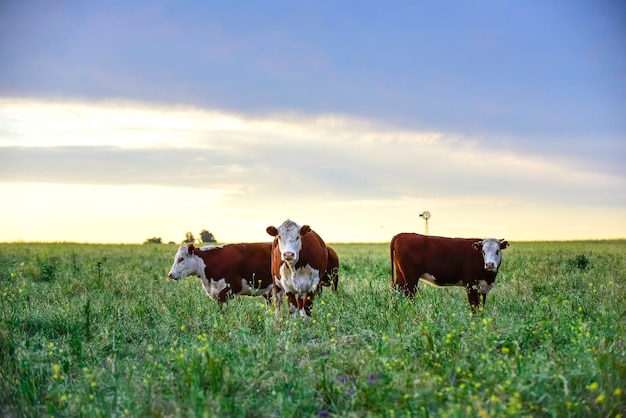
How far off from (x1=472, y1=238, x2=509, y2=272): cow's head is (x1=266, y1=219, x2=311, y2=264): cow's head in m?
3.59

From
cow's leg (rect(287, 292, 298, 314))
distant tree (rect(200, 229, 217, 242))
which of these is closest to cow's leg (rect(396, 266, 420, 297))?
cow's leg (rect(287, 292, 298, 314))

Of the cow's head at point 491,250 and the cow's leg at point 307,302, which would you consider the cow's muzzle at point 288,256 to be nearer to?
the cow's leg at point 307,302

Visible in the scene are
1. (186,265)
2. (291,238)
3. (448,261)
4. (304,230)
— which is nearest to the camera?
(291,238)

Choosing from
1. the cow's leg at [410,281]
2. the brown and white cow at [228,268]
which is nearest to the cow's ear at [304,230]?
the brown and white cow at [228,268]

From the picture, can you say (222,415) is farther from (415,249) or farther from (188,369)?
(415,249)

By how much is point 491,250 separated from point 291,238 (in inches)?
159

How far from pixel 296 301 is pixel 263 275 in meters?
2.58

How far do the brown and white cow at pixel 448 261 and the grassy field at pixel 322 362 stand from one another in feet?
5.60

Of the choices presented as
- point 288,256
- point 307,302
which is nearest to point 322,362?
point 288,256

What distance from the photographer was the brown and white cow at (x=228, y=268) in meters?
13.9

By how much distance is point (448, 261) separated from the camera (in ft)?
43.3

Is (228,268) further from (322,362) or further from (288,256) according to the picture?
(322,362)

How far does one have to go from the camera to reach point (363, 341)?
8406 mm

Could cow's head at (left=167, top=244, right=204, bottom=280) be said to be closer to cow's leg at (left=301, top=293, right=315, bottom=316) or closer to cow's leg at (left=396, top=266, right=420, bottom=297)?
cow's leg at (left=301, top=293, right=315, bottom=316)
